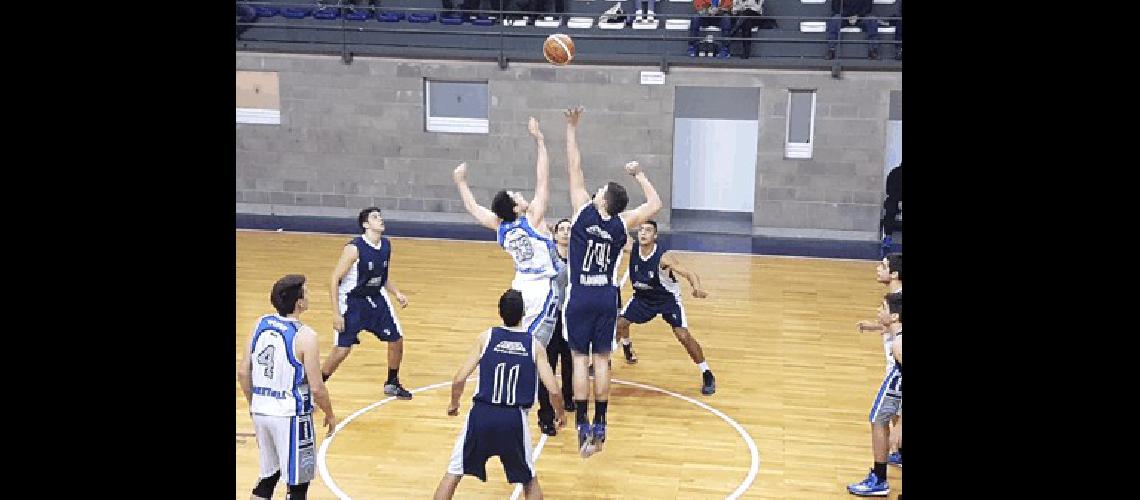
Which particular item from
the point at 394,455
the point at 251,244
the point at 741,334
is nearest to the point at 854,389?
the point at 741,334

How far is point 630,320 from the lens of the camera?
912 centimetres

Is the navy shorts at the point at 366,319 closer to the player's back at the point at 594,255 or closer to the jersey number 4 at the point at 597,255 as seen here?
the player's back at the point at 594,255

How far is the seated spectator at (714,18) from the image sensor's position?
688 inches

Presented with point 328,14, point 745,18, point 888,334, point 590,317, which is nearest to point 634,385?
point 590,317

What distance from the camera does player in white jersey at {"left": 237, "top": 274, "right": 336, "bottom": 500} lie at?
5.40 m

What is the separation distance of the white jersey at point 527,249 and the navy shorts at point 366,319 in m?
1.23

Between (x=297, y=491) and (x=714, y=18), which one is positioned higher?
(x=714, y=18)

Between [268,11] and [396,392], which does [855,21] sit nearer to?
[268,11]

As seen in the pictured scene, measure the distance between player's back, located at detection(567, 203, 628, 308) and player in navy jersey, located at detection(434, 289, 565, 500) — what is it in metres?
1.63

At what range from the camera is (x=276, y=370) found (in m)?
5.41

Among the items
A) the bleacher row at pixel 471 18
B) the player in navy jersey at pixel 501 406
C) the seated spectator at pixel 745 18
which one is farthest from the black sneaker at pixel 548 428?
the bleacher row at pixel 471 18

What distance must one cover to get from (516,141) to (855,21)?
6.30 metres
